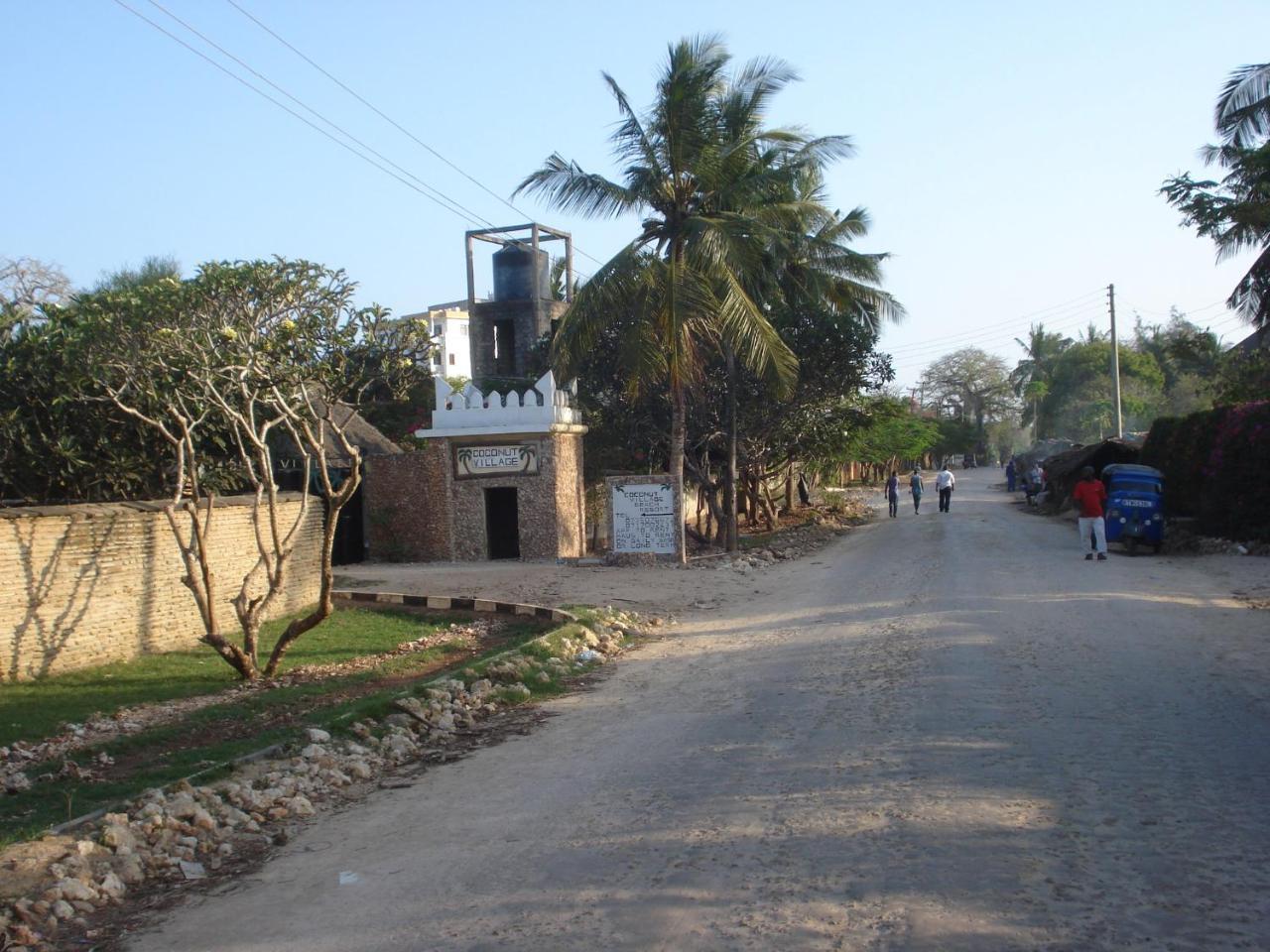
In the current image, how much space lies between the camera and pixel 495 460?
79.9ft

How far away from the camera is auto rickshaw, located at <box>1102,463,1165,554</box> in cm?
2169

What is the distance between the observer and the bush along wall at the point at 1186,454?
23312mm

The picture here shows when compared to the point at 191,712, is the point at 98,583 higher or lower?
higher

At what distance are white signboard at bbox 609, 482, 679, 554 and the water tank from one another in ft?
84.3

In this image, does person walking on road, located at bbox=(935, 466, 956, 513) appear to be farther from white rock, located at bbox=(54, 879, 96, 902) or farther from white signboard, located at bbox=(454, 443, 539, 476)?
white rock, located at bbox=(54, 879, 96, 902)

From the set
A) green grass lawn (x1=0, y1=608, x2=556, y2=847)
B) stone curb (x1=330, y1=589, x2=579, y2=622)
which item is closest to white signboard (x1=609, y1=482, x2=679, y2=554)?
stone curb (x1=330, y1=589, x2=579, y2=622)

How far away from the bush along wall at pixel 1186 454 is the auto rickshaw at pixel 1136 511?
4.89 feet

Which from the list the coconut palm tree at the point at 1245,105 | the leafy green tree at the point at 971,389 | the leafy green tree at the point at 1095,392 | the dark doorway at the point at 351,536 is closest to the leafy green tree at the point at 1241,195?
the coconut palm tree at the point at 1245,105

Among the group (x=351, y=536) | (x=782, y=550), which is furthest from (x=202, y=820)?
(x=782, y=550)

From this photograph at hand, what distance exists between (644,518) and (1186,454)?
12.5 metres

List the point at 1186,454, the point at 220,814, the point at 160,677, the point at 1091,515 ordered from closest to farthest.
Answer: the point at 220,814 < the point at 160,677 < the point at 1091,515 < the point at 1186,454

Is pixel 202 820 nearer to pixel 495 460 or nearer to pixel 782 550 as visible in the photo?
pixel 495 460

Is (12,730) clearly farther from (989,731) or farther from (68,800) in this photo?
(989,731)

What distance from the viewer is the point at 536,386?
79.6ft
